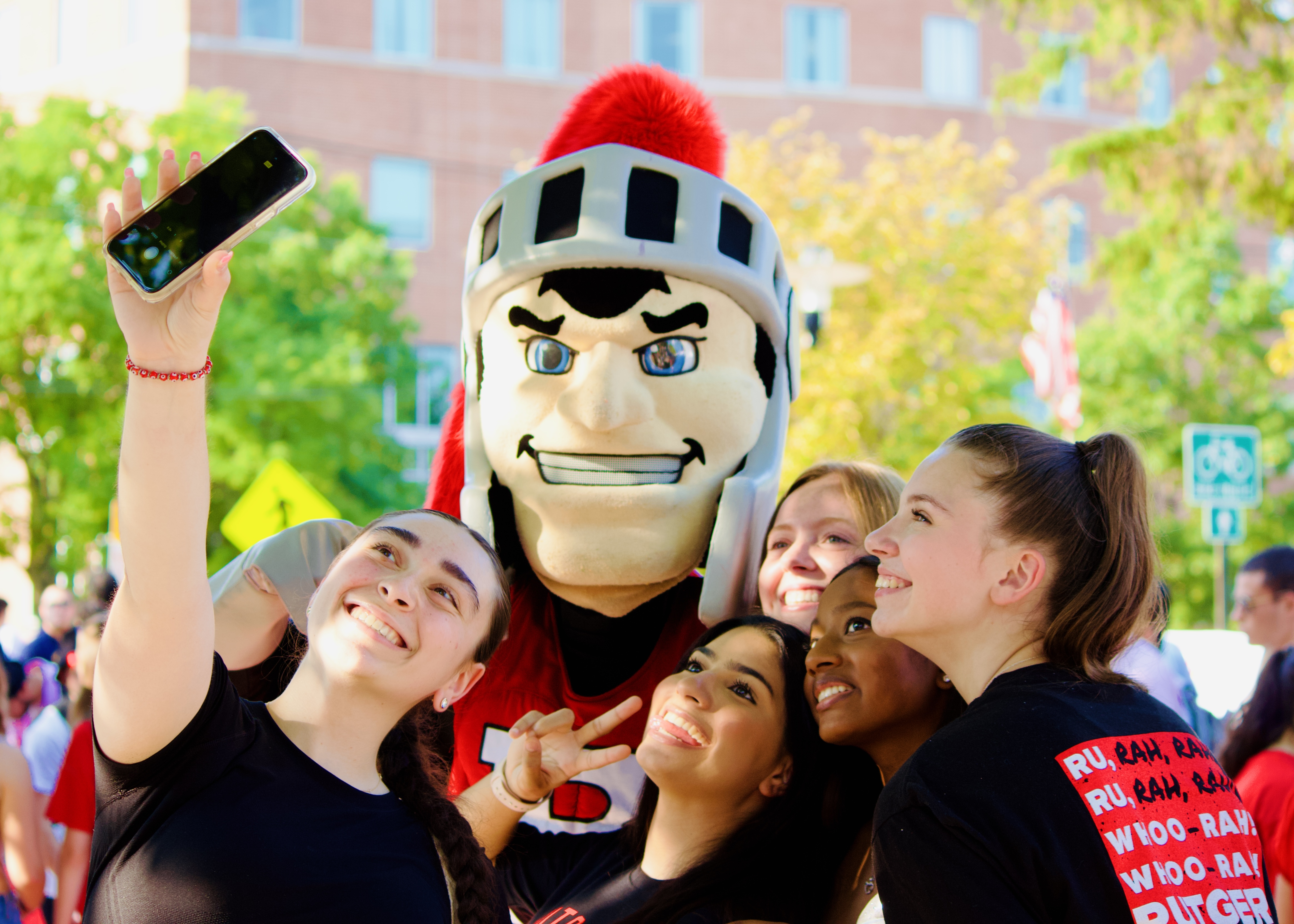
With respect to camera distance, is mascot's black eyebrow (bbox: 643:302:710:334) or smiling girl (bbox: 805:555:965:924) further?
mascot's black eyebrow (bbox: 643:302:710:334)

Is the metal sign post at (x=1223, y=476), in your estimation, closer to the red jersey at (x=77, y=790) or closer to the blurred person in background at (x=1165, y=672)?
the blurred person in background at (x=1165, y=672)

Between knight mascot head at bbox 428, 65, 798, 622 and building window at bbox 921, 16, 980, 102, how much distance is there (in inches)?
906

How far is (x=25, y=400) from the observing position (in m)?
15.4

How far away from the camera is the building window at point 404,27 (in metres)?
22.7

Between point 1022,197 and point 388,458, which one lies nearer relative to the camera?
point 1022,197

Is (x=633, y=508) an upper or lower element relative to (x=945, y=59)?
lower

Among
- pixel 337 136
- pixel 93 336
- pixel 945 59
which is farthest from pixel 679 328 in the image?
pixel 945 59

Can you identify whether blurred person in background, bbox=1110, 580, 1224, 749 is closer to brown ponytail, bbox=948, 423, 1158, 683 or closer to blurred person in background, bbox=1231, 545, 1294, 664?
brown ponytail, bbox=948, 423, 1158, 683

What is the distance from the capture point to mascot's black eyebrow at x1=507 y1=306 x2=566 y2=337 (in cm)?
336

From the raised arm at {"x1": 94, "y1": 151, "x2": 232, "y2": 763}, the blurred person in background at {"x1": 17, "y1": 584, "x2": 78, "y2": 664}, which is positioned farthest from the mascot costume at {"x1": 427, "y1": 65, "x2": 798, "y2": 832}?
the blurred person in background at {"x1": 17, "y1": 584, "x2": 78, "y2": 664}

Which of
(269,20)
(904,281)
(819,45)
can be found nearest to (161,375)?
(904,281)

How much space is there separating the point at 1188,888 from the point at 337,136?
22.3 metres

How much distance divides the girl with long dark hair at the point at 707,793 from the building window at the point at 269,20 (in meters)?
22.0

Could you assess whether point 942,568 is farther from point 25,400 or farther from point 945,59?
point 945,59
